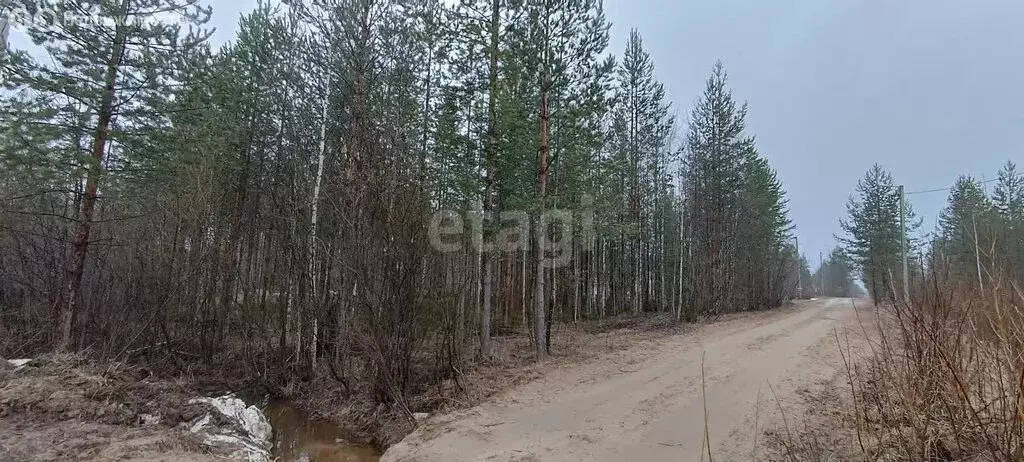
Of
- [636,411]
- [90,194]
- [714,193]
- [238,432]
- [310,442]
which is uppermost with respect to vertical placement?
[714,193]

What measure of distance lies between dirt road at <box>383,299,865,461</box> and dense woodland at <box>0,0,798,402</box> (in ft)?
5.45

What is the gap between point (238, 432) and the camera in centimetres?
626

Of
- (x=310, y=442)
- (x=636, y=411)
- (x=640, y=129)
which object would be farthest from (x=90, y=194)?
(x=640, y=129)

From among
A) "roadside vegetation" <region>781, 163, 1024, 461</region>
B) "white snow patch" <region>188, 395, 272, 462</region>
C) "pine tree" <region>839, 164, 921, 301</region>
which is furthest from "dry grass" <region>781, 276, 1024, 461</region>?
"pine tree" <region>839, 164, 921, 301</region>

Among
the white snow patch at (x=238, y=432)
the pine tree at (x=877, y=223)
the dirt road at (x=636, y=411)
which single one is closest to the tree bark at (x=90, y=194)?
the white snow patch at (x=238, y=432)

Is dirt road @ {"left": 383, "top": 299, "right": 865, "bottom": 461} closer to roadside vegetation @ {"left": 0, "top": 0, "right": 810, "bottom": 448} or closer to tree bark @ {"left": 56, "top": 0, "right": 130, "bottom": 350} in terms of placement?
roadside vegetation @ {"left": 0, "top": 0, "right": 810, "bottom": 448}

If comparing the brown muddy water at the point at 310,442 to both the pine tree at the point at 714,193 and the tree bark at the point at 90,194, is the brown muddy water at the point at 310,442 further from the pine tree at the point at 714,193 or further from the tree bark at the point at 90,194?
the pine tree at the point at 714,193

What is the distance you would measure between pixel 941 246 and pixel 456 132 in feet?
27.9

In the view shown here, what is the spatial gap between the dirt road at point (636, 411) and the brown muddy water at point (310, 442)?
3.71 ft

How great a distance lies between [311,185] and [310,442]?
681 centimetres

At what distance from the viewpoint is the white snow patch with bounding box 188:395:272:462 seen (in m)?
5.59

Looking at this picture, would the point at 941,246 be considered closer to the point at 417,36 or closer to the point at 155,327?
the point at 417,36

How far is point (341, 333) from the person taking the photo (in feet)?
27.7

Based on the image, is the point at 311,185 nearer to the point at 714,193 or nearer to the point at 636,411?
the point at 636,411
